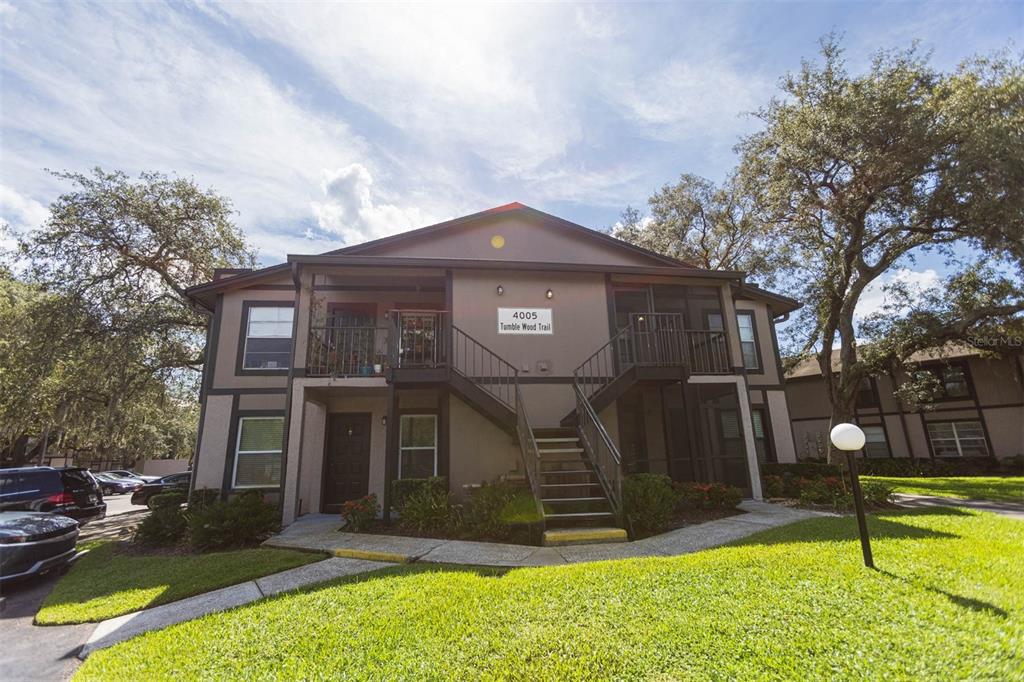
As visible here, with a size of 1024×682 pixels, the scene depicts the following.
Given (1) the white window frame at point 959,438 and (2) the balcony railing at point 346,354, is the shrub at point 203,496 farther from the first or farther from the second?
(1) the white window frame at point 959,438

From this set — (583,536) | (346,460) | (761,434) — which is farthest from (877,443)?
(346,460)

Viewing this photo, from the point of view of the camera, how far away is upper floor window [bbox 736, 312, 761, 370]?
14.1 metres

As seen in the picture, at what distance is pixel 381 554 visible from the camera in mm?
5891

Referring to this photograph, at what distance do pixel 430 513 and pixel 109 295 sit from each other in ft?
45.8

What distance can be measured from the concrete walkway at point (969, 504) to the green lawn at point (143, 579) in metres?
11.4

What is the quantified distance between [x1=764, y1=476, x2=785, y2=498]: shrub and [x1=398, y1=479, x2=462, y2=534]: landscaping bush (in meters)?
7.76

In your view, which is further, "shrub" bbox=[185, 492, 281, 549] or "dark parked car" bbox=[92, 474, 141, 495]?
"dark parked car" bbox=[92, 474, 141, 495]

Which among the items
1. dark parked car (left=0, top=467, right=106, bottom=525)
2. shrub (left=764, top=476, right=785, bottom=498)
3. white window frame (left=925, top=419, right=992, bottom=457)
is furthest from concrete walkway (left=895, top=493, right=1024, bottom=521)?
dark parked car (left=0, top=467, right=106, bottom=525)

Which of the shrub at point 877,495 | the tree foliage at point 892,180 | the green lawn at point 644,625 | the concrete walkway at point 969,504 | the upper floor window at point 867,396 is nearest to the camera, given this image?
the green lawn at point 644,625

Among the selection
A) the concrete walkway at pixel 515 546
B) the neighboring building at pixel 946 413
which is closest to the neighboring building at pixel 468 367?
the concrete walkway at pixel 515 546

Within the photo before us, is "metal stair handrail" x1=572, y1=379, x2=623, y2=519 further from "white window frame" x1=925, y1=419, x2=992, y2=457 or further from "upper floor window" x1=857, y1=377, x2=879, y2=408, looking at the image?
"white window frame" x1=925, y1=419, x2=992, y2=457

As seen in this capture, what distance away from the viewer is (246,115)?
26.8ft

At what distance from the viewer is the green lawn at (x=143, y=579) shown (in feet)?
15.9

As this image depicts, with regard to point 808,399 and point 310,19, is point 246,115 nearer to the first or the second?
point 310,19
